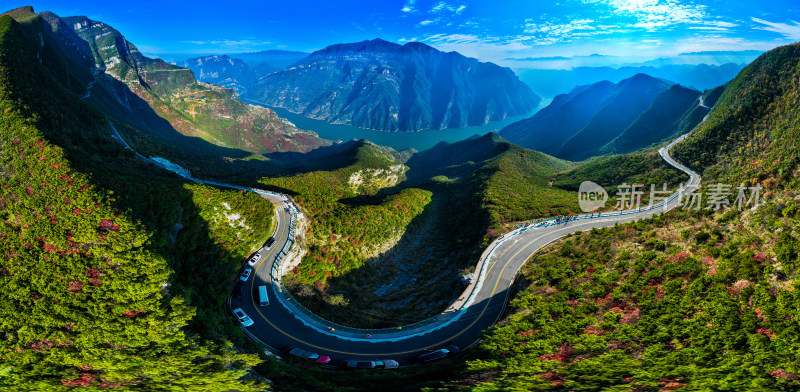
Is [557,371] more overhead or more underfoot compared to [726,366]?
more underfoot

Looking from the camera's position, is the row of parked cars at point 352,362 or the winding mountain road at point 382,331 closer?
the row of parked cars at point 352,362

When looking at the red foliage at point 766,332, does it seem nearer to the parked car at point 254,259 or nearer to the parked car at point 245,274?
the parked car at point 245,274

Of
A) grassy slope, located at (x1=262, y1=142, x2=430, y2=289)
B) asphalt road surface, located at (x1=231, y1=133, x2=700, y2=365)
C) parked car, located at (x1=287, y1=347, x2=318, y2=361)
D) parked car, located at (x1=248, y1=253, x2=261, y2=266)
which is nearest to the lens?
parked car, located at (x1=287, y1=347, x2=318, y2=361)

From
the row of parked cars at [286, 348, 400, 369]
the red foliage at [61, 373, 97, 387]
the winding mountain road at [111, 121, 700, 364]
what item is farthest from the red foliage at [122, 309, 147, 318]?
the row of parked cars at [286, 348, 400, 369]

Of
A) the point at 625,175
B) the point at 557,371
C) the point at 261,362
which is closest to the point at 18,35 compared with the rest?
the point at 261,362

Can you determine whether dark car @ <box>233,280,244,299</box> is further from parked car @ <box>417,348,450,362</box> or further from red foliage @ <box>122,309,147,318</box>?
parked car @ <box>417,348,450,362</box>

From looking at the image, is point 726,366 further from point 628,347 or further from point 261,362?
point 261,362

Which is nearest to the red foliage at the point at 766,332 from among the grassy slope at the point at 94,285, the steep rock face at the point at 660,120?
the grassy slope at the point at 94,285
